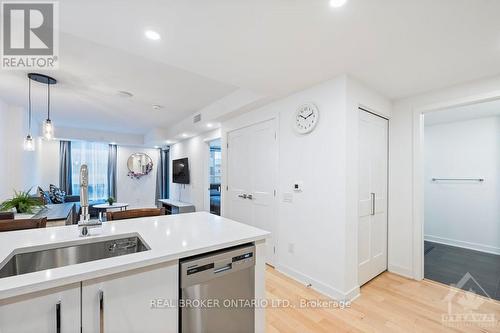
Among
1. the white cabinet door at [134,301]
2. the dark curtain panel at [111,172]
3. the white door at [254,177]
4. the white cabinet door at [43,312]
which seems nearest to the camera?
the white cabinet door at [43,312]

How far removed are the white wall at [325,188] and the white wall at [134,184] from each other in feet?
20.9

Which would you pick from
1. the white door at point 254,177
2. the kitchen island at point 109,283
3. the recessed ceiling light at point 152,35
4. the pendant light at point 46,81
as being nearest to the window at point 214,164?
the white door at point 254,177

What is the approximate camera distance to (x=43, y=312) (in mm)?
875

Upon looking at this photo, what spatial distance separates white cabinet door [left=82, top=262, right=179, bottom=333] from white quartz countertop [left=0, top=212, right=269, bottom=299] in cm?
6

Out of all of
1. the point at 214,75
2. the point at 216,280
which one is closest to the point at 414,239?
the point at 216,280

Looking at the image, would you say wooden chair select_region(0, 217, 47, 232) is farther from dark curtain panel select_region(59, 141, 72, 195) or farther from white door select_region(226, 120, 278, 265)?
dark curtain panel select_region(59, 141, 72, 195)

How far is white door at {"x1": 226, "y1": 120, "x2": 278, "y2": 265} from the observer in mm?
3127

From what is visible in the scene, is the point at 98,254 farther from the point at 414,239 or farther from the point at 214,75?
the point at 414,239

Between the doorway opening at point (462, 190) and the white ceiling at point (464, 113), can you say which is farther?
the doorway opening at point (462, 190)

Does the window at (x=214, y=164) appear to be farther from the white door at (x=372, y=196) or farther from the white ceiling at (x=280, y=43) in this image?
the white door at (x=372, y=196)

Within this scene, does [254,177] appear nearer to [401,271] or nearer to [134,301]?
[401,271]

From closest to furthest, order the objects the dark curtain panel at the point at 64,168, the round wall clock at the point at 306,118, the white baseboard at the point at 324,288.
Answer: the white baseboard at the point at 324,288, the round wall clock at the point at 306,118, the dark curtain panel at the point at 64,168

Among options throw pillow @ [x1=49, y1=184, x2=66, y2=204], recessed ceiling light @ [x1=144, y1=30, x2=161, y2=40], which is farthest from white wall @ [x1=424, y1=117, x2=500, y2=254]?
throw pillow @ [x1=49, y1=184, x2=66, y2=204]

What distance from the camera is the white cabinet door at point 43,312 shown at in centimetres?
82
